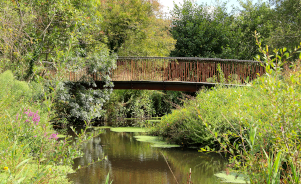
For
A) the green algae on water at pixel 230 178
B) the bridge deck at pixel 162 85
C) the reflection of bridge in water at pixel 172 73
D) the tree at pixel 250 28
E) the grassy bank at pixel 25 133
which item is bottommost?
the green algae on water at pixel 230 178

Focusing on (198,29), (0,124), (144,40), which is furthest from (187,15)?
(0,124)

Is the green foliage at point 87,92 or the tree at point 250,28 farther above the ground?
the tree at point 250,28

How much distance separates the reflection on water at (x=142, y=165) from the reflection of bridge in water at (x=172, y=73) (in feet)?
16.8

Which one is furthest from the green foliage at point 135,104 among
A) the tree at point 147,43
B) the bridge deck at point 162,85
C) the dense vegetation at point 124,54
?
the bridge deck at point 162,85

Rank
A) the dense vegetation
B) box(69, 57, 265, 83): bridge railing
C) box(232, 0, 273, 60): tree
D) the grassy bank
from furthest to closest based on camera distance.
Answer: box(232, 0, 273, 60): tree → box(69, 57, 265, 83): bridge railing → the dense vegetation → the grassy bank

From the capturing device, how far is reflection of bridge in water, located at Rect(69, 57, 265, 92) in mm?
14859

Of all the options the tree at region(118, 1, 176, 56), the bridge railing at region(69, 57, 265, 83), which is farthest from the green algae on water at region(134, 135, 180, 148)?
the tree at region(118, 1, 176, 56)

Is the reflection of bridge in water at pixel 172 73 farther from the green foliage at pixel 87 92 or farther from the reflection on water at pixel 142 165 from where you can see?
the reflection on water at pixel 142 165

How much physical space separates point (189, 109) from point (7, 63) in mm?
6766

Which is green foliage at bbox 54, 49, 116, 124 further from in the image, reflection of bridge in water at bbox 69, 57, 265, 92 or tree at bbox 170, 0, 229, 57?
tree at bbox 170, 0, 229, 57

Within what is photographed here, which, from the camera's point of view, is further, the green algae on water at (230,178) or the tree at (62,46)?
the tree at (62,46)

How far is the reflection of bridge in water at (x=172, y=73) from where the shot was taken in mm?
14859

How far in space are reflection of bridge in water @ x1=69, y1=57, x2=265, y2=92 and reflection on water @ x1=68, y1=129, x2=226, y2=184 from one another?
5108 mm

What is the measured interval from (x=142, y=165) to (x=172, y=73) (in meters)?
8.77
